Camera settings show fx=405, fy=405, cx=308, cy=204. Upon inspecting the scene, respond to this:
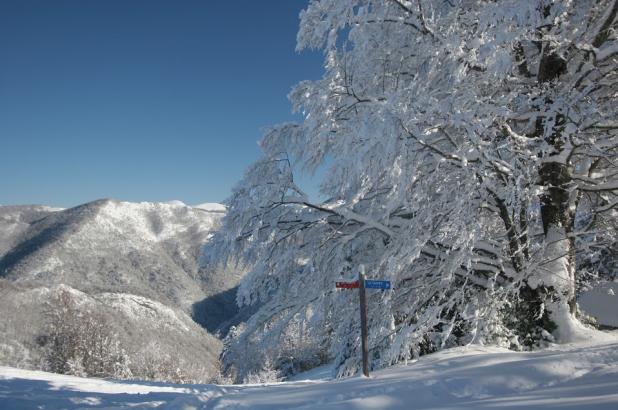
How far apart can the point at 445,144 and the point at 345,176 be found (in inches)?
79.8

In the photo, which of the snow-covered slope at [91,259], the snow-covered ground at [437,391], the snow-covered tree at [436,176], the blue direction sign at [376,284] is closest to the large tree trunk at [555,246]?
the snow-covered tree at [436,176]

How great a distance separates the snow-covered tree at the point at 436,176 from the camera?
193 inches

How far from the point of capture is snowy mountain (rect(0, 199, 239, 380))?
77.5m

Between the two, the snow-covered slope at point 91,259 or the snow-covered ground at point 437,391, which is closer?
the snow-covered ground at point 437,391

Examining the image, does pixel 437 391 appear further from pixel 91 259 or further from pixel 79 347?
pixel 91 259

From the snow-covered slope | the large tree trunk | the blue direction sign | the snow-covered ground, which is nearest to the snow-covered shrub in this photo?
the snow-covered ground

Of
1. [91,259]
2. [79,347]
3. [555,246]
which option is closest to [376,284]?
[555,246]

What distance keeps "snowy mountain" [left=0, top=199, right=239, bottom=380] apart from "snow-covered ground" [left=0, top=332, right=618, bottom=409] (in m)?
65.7

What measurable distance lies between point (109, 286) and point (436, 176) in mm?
124818

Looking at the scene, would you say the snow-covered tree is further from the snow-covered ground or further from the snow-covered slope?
the snow-covered slope

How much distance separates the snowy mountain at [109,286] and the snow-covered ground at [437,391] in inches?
2585

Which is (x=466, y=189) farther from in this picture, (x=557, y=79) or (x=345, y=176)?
(x=557, y=79)

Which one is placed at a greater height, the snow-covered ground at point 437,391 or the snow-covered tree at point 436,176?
the snow-covered tree at point 436,176

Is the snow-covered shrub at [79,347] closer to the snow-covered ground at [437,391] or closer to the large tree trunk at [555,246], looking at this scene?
the snow-covered ground at [437,391]
